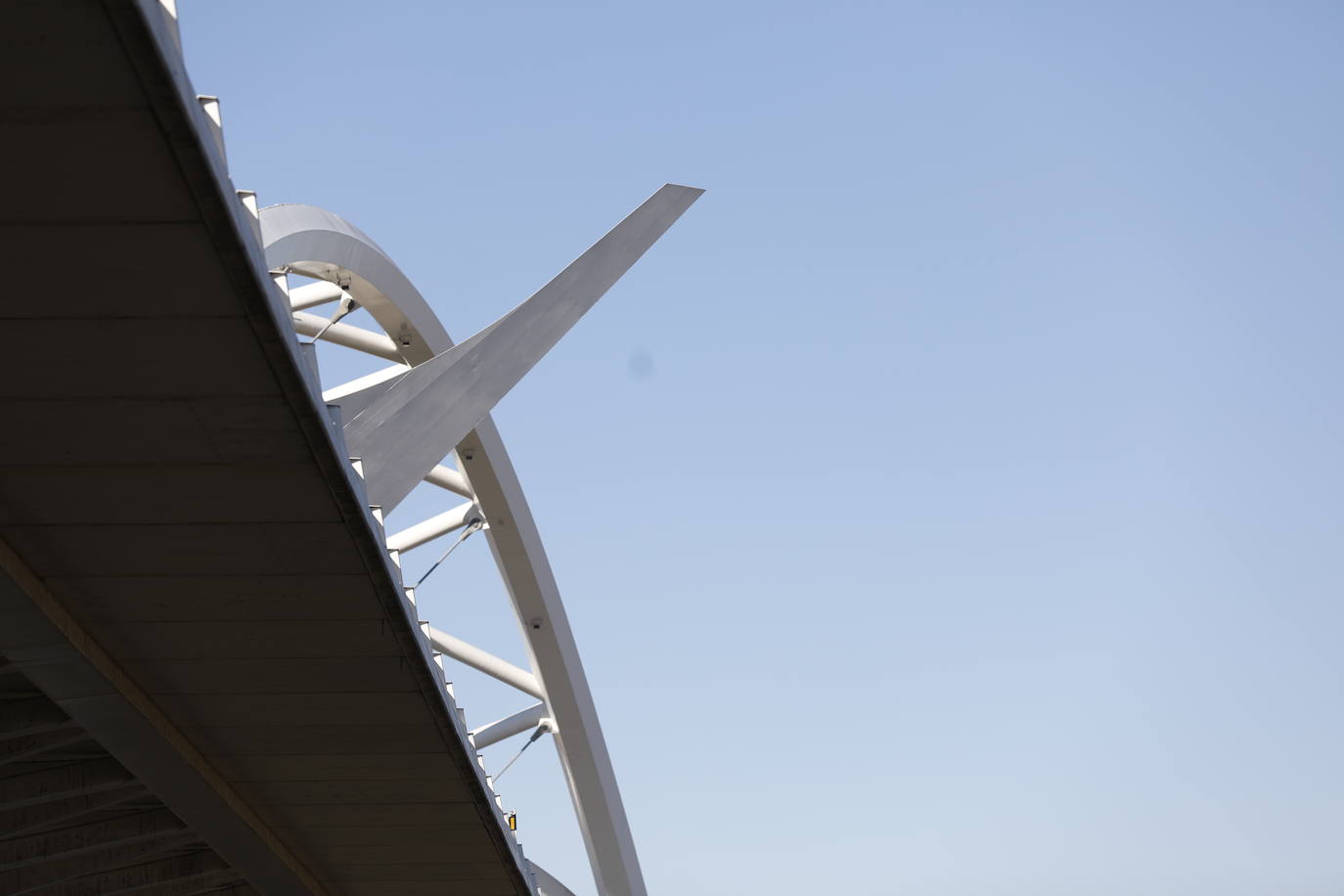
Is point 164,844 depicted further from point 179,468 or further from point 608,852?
point 608,852

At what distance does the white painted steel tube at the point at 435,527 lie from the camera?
28.3m

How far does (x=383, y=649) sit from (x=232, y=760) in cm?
327

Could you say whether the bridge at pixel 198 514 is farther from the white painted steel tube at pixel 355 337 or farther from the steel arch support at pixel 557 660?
the steel arch support at pixel 557 660

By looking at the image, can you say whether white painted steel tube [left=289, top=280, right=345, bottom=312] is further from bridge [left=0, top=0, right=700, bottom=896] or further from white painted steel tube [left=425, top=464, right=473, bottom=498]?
white painted steel tube [left=425, top=464, right=473, bottom=498]

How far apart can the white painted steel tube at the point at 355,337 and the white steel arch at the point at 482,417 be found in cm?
2

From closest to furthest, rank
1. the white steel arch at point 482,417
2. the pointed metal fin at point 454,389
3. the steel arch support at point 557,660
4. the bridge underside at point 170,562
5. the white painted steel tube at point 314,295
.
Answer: the bridge underside at point 170,562 < the pointed metal fin at point 454,389 < the white steel arch at point 482,417 < the white painted steel tube at point 314,295 < the steel arch support at point 557,660

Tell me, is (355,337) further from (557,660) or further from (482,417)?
(482,417)

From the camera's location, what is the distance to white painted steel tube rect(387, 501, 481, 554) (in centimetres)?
2828

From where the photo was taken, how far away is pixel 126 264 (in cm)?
814

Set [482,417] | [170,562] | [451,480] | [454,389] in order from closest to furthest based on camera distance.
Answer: [170,562]
[454,389]
[482,417]
[451,480]

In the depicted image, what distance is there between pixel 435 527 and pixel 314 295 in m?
6.07

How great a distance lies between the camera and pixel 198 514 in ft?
35.3

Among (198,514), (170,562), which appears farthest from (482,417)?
(198,514)

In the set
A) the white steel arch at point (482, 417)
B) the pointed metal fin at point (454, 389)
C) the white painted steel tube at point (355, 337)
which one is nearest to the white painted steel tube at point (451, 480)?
the white steel arch at point (482, 417)
